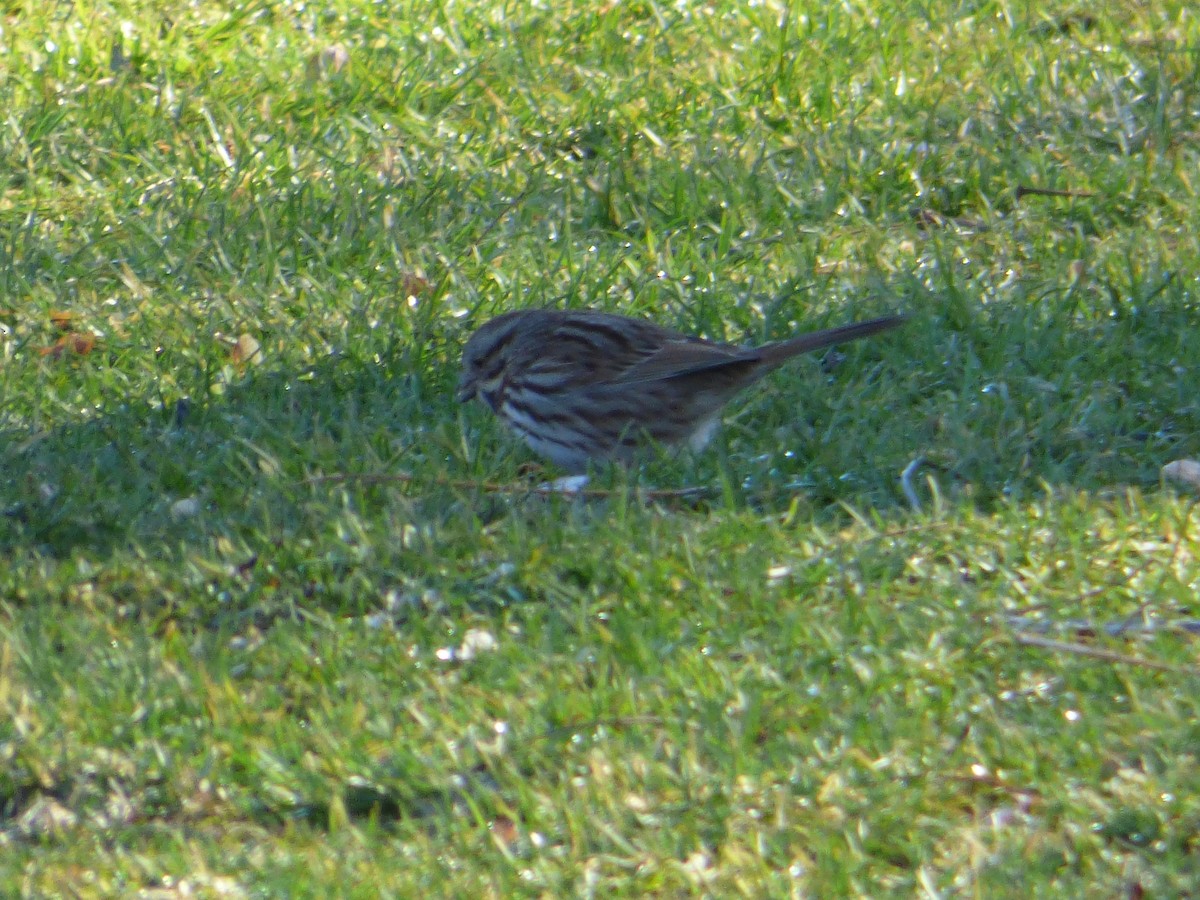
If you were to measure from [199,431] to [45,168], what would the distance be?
2.37m

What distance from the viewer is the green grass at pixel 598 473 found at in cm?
370

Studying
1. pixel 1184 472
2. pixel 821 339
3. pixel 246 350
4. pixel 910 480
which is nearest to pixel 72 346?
pixel 246 350

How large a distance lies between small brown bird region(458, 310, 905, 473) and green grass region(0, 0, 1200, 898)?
18 cm

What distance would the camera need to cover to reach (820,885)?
3428mm

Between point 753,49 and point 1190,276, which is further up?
point 753,49

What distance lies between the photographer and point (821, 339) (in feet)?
18.3

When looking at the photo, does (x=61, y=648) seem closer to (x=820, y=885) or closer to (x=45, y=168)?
(x=820, y=885)

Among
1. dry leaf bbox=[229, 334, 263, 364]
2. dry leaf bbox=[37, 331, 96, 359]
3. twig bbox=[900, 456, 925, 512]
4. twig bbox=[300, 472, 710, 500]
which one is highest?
dry leaf bbox=[37, 331, 96, 359]

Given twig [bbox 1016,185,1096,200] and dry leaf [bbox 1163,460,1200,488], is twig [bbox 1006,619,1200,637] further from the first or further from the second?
twig [bbox 1016,185,1096,200]

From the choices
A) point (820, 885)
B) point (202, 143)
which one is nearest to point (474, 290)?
point (202, 143)

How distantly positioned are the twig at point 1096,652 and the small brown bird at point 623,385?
1574 millimetres

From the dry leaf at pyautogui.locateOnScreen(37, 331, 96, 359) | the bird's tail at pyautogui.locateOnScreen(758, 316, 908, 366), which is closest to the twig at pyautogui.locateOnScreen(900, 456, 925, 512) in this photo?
the bird's tail at pyautogui.locateOnScreen(758, 316, 908, 366)

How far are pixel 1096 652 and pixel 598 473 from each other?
6.03 ft

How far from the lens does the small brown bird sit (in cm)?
556
